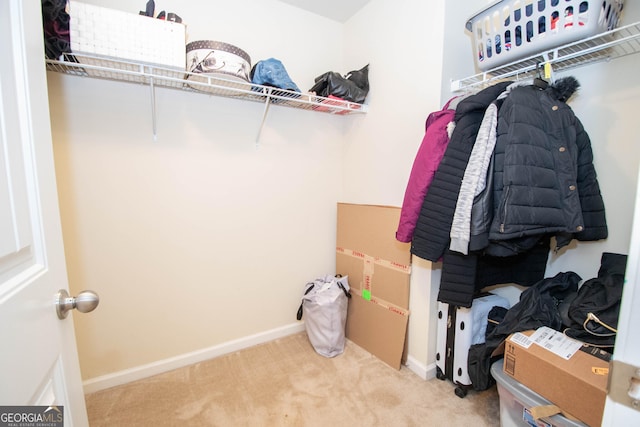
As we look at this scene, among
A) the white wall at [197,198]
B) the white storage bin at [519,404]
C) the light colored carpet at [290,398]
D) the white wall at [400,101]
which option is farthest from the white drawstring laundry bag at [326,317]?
the white storage bin at [519,404]

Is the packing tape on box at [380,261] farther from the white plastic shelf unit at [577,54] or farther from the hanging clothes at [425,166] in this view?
the white plastic shelf unit at [577,54]

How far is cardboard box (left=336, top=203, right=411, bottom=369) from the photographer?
1.78 metres

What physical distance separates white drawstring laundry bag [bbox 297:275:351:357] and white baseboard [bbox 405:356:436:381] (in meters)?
0.49

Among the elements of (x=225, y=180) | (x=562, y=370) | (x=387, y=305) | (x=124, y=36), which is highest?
(x=124, y=36)

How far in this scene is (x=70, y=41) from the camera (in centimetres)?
118

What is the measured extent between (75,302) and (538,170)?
1.50 metres

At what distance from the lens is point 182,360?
180cm

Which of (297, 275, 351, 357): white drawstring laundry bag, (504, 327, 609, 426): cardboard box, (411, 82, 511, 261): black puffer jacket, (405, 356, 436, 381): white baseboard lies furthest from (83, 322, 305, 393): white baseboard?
(504, 327, 609, 426): cardboard box

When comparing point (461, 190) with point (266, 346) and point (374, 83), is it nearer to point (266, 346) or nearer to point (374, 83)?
point (374, 83)

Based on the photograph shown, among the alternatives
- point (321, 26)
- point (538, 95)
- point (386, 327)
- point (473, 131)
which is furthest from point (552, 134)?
point (321, 26)

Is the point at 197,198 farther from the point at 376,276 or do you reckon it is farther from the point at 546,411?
the point at 546,411

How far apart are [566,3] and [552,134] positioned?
487 mm

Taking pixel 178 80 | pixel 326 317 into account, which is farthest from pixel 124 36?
pixel 326 317

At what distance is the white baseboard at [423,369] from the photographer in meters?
1.71
